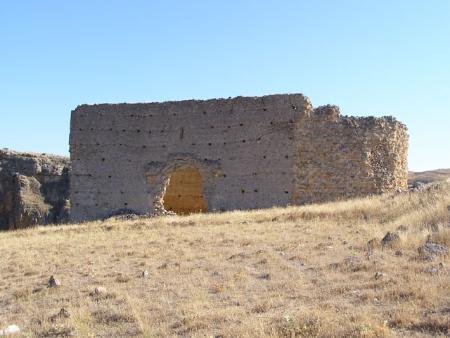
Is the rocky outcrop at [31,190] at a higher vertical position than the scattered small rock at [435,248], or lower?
higher

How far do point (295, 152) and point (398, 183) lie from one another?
361 centimetres

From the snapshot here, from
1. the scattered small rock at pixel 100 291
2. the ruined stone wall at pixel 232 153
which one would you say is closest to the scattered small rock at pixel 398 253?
the scattered small rock at pixel 100 291

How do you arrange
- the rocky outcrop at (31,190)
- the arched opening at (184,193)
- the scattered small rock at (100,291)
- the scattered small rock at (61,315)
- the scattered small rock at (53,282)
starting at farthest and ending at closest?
the rocky outcrop at (31,190)
the arched opening at (184,193)
the scattered small rock at (53,282)
the scattered small rock at (100,291)
the scattered small rock at (61,315)

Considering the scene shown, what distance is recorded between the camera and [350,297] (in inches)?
240

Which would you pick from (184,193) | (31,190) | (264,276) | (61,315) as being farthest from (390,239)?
(31,190)

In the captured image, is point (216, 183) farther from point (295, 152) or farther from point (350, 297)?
point (350, 297)

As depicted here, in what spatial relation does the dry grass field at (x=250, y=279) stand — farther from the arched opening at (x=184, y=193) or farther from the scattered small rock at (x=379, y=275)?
the arched opening at (x=184, y=193)

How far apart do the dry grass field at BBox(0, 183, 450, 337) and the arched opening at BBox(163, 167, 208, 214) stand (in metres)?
8.92

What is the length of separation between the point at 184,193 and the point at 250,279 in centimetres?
1493

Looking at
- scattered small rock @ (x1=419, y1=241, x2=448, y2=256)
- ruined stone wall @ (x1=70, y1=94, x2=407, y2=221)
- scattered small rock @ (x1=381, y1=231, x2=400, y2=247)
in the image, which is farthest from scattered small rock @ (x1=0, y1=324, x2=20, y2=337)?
ruined stone wall @ (x1=70, y1=94, x2=407, y2=221)

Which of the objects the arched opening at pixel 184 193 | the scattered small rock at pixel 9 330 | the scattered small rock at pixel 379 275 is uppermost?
the arched opening at pixel 184 193

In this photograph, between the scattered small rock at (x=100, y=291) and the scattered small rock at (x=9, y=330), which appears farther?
the scattered small rock at (x=100, y=291)

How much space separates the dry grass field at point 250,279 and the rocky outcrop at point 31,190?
10.0 metres

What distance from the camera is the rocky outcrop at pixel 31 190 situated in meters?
22.8
